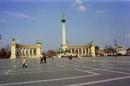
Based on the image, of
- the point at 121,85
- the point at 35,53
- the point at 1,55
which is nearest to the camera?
the point at 121,85

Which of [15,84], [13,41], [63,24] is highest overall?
[63,24]

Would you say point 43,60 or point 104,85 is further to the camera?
point 43,60

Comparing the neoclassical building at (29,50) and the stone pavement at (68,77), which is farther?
the neoclassical building at (29,50)

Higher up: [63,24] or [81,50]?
[63,24]

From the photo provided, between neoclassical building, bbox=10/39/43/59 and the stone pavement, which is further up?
neoclassical building, bbox=10/39/43/59

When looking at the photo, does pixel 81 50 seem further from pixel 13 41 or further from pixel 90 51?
pixel 13 41

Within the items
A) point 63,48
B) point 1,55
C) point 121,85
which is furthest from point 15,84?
point 1,55

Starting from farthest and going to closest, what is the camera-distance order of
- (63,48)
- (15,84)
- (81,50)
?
(81,50) → (63,48) → (15,84)

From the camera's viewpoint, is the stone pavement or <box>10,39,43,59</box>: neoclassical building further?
<box>10,39,43,59</box>: neoclassical building

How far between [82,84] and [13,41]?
94.7m

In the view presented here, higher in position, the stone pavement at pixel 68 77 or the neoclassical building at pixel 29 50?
the neoclassical building at pixel 29 50

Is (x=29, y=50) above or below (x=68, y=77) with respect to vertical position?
above

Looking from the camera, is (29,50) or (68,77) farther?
(29,50)

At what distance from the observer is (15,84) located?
11805mm
